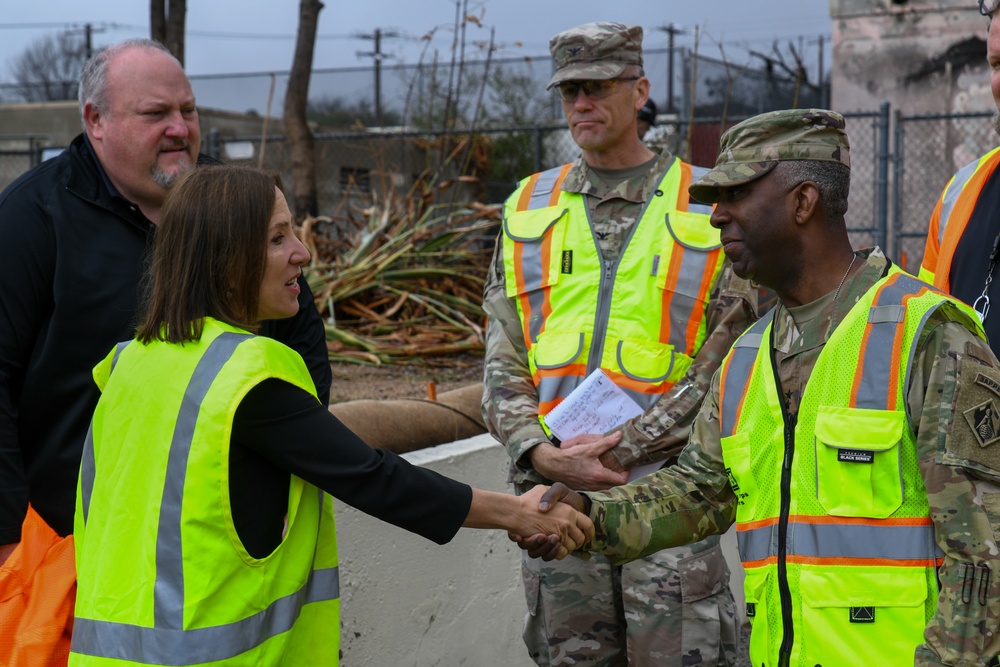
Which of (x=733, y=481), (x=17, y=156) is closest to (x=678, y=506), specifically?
(x=733, y=481)

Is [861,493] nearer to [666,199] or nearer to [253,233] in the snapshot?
[253,233]

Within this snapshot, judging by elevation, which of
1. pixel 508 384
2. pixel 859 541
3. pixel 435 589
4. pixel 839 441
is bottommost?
pixel 435 589

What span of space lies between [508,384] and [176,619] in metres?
1.66

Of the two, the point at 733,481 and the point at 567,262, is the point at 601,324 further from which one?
the point at 733,481

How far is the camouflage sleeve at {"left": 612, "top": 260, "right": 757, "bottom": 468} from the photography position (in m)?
3.51

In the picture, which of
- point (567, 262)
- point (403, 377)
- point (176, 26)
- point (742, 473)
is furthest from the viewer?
point (176, 26)

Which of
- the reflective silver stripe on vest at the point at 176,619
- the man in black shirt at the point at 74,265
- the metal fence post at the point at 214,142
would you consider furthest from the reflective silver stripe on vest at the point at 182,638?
the metal fence post at the point at 214,142

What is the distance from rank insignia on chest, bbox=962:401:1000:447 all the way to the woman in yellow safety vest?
1.19m

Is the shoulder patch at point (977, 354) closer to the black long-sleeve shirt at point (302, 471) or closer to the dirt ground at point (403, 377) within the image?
the black long-sleeve shirt at point (302, 471)

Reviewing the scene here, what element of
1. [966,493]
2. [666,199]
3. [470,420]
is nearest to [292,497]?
[966,493]

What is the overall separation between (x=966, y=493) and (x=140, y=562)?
1.70m

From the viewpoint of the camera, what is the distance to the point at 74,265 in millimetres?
3047

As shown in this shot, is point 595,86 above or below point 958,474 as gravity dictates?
above

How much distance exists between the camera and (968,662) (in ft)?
6.92
